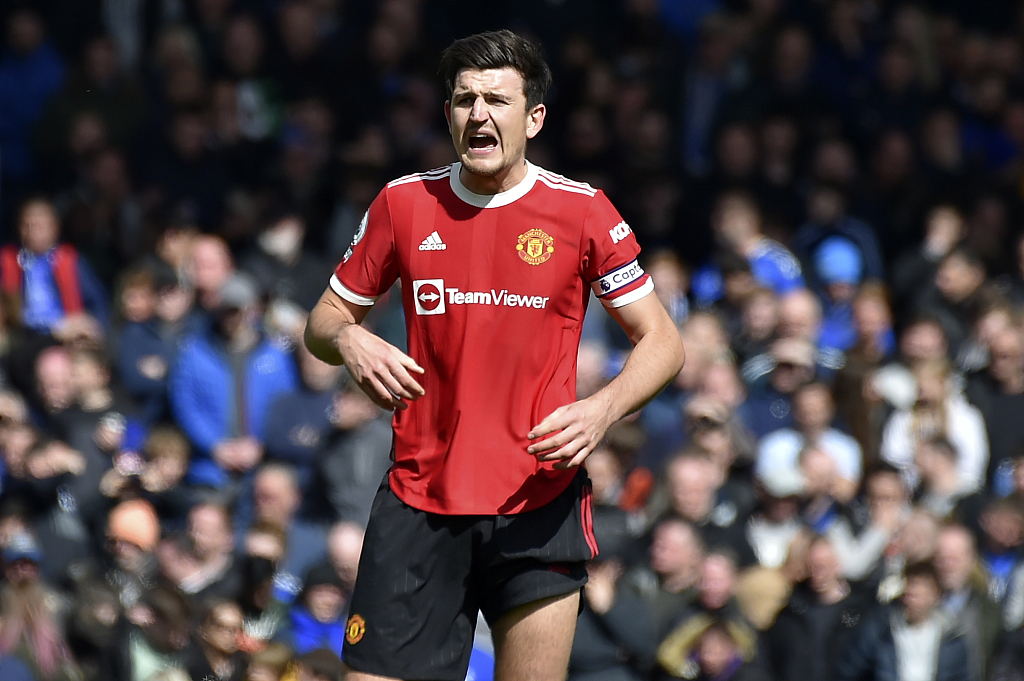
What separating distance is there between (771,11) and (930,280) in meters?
2.78

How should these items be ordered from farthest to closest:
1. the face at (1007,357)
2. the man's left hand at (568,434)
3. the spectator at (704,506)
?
1. the face at (1007,357)
2. the spectator at (704,506)
3. the man's left hand at (568,434)

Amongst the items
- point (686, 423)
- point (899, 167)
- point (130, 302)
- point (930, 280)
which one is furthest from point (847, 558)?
point (130, 302)

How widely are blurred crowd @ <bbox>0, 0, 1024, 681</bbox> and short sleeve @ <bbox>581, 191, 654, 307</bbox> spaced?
327 cm

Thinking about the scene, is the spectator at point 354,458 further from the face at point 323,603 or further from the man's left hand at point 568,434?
the man's left hand at point 568,434

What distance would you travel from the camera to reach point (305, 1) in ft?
37.6

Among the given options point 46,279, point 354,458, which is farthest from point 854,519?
point 46,279

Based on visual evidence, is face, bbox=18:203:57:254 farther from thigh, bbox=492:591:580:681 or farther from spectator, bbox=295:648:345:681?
thigh, bbox=492:591:580:681

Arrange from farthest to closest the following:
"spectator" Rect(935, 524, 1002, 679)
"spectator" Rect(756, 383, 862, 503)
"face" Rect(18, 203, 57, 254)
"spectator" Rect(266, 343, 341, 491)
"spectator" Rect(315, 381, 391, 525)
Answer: "face" Rect(18, 203, 57, 254) < "spectator" Rect(266, 343, 341, 491) < "spectator" Rect(315, 381, 391, 525) < "spectator" Rect(756, 383, 862, 503) < "spectator" Rect(935, 524, 1002, 679)

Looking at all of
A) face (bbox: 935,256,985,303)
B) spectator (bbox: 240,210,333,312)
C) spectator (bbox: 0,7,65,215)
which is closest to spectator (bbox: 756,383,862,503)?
face (bbox: 935,256,985,303)

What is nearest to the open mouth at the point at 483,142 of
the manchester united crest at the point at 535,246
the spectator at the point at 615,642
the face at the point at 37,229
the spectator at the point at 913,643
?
the manchester united crest at the point at 535,246

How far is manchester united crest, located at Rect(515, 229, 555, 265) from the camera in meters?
4.39

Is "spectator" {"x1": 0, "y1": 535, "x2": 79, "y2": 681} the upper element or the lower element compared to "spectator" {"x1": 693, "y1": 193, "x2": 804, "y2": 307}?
lower

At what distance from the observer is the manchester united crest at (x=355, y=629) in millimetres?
4395

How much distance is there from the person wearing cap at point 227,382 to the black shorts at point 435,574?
4686mm
